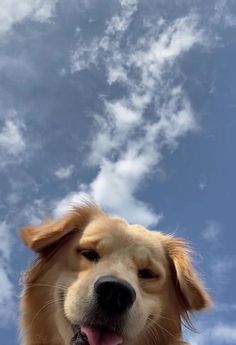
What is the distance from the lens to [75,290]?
6445 millimetres

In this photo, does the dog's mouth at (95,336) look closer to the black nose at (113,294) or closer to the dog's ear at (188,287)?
the black nose at (113,294)

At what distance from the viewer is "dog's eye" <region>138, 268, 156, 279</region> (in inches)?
275

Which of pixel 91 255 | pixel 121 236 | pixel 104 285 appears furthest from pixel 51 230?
pixel 104 285

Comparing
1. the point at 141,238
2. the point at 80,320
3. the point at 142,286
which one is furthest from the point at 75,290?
the point at 141,238

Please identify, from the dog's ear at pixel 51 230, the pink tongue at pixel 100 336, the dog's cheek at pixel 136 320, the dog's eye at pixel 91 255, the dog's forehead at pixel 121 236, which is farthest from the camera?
the dog's ear at pixel 51 230

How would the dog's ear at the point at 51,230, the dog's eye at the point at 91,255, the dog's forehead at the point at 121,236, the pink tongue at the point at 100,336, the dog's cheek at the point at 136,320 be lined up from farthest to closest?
the dog's ear at the point at 51,230, the dog's forehead at the point at 121,236, the dog's eye at the point at 91,255, the dog's cheek at the point at 136,320, the pink tongue at the point at 100,336

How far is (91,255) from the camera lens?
6.98m

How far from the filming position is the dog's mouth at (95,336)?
20.3 ft

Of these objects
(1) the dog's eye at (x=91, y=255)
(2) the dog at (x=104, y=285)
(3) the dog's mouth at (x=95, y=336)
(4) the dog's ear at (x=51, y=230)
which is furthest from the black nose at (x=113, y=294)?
(4) the dog's ear at (x=51, y=230)

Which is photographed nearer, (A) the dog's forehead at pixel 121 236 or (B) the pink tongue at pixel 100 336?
(B) the pink tongue at pixel 100 336

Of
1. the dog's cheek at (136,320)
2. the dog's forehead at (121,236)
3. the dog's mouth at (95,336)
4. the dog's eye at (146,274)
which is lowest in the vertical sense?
the dog's mouth at (95,336)

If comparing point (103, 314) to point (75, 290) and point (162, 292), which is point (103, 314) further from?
point (162, 292)

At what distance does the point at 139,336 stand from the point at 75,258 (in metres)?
1.21

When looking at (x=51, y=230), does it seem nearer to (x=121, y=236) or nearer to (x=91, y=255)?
(x=91, y=255)
